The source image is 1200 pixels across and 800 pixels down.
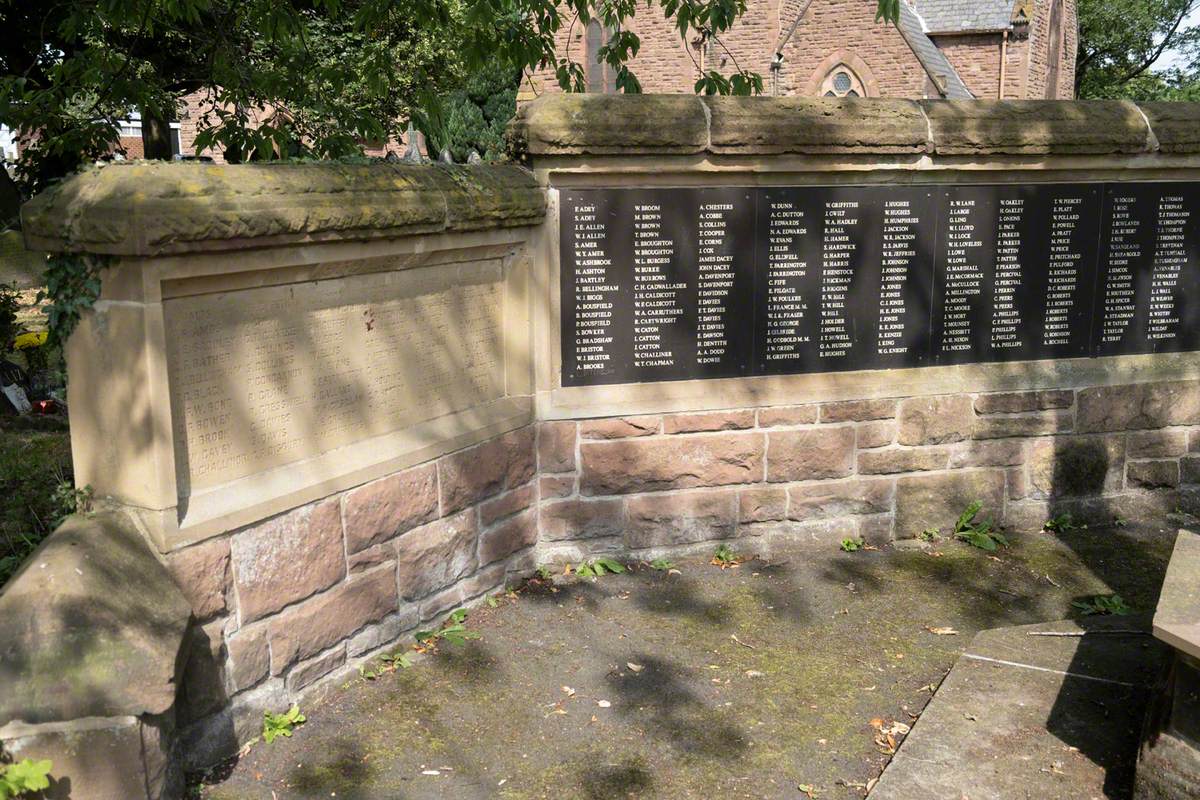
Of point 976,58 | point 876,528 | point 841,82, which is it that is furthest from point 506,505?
point 976,58

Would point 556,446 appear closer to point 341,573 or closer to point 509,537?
point 509,537

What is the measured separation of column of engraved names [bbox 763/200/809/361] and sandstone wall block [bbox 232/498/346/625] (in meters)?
2.72

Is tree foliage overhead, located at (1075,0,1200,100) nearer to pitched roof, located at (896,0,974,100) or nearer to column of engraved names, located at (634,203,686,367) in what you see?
pitched roof, located at (896,0,974,100)

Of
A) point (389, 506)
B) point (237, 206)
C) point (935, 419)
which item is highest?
point (237, 206)

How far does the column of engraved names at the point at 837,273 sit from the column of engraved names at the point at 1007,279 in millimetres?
935

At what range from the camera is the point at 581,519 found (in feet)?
18.9

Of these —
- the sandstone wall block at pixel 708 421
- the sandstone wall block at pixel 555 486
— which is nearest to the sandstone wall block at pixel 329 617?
the sandstone wall block at pixel 555 486

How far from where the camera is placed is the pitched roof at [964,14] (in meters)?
35.0

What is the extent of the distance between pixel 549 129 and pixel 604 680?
261cm

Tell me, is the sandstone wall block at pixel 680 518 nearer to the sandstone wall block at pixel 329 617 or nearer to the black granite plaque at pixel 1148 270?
the sandstone wall block at pixel 329 617

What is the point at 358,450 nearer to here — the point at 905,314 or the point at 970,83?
the point at 905,314

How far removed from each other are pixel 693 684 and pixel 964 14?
36397 mm

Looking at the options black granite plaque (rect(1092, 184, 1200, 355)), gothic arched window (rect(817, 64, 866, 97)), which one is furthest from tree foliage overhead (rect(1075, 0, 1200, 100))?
black granite plaque (rect(1092, 184, 1200, 355))

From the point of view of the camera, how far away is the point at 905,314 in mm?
6207
